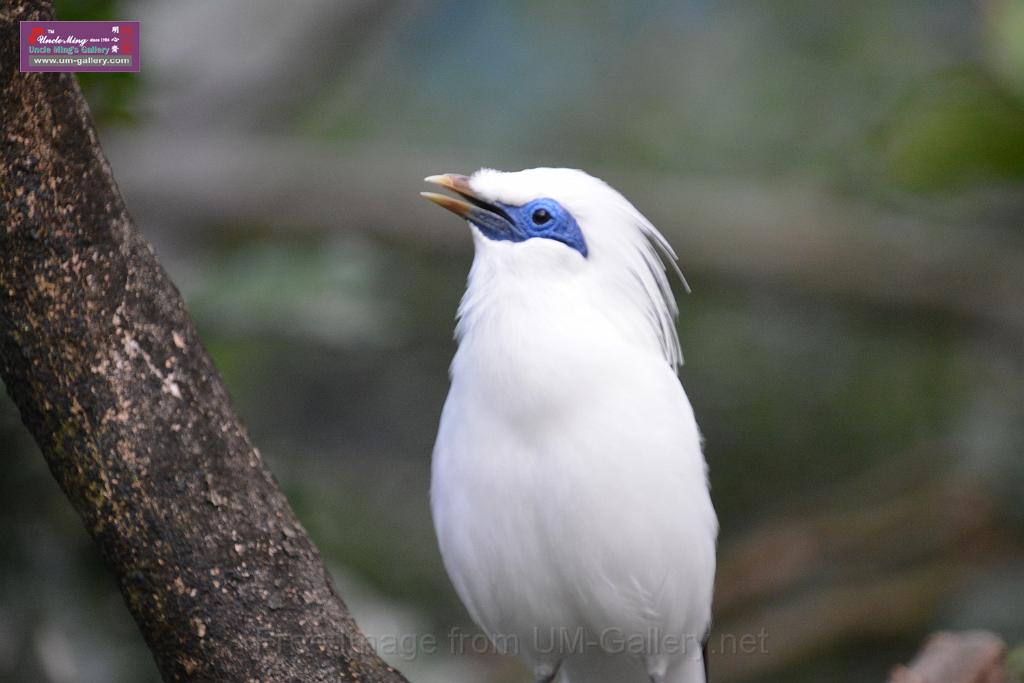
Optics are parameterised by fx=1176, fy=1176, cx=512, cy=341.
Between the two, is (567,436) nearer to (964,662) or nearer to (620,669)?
(620,669)

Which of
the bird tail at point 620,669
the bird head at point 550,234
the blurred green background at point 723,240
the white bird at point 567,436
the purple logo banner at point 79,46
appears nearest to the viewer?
the purple logo banner at point 79,46

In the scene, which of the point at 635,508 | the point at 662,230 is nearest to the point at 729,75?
the point at 662,230

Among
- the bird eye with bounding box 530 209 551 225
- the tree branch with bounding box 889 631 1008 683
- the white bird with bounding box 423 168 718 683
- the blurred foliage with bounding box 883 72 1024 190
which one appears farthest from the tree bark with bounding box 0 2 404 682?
the blurred foliage with bounding box 883 72 1024 190

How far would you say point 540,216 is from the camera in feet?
10.6

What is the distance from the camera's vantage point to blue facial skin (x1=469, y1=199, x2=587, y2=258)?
323 centimetres

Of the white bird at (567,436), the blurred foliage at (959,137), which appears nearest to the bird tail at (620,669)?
the white bird at (567,436)

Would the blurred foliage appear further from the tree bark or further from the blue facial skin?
the tree bark

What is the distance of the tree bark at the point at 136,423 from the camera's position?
2.54 m

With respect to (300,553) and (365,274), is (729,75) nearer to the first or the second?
(365,274)

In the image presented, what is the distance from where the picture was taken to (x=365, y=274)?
14.9ft

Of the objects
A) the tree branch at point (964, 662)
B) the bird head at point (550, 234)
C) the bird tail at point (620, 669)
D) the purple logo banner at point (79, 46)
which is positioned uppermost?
the purple logo banner at point (79, 46)

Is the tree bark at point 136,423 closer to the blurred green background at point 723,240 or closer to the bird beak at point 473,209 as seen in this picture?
the bird beak at point 473,209

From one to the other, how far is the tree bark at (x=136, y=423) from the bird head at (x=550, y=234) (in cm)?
86

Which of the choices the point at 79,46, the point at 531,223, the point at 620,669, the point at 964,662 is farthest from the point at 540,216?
the point at 964,662
